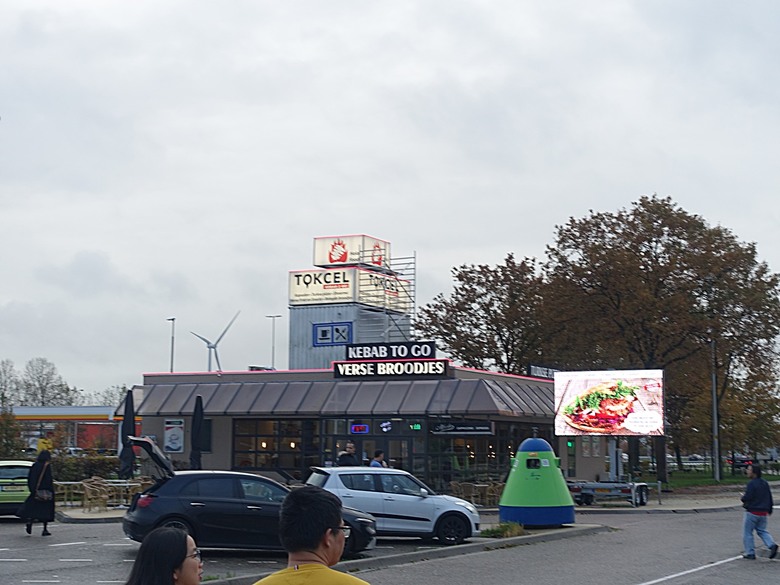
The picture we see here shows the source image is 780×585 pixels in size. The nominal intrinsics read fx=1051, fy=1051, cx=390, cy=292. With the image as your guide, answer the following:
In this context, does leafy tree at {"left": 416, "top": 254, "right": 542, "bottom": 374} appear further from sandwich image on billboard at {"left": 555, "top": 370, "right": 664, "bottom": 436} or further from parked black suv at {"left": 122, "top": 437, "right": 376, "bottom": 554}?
parked black suv at {"left": 122, "top": 437, "right": 376, "bottom": 554}

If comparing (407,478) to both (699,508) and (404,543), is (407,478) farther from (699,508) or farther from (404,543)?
(699,508)

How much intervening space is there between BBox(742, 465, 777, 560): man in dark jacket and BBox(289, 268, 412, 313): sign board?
66981mm

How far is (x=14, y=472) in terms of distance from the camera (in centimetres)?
2514

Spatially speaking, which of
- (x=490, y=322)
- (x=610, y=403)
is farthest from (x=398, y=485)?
(x=490, y=322)

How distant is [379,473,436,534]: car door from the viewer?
66.7ft

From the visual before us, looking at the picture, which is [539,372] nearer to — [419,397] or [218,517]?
[419,397]

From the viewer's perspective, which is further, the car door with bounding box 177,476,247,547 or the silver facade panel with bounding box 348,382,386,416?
the silver facade panel with bounding box 348,382,386,416

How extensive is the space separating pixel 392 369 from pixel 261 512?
22.4m

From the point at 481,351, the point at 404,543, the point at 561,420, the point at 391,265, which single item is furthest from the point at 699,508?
the point at 391,265

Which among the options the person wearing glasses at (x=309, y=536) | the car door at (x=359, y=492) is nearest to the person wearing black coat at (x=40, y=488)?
the car door at (x=359, y=492)

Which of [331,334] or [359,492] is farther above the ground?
[331,334]

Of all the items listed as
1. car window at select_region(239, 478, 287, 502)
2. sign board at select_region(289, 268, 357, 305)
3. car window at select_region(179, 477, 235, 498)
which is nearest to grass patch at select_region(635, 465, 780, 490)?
sign board at select_region(289, 268, 357, 305)

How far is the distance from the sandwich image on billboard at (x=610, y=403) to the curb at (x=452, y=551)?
12.1 meters

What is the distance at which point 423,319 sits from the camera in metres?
63.6
